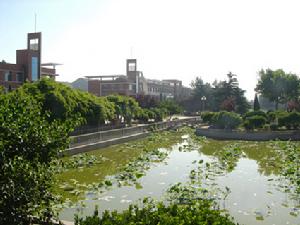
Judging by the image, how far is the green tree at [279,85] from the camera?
4744cm

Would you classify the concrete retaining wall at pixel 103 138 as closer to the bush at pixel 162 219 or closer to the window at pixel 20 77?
the bush at pixel 162 219

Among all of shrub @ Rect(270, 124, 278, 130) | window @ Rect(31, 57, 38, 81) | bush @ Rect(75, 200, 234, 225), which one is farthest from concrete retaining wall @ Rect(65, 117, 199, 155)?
window @ Rect(31, 57, 38, 81)

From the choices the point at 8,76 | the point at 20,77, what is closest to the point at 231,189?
the point at 8,76

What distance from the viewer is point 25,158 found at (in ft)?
16.5

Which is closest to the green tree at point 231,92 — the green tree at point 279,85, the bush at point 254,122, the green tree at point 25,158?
the green tree at point 279,85

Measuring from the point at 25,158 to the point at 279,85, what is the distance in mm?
46996

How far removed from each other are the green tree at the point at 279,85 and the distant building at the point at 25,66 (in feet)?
99.9

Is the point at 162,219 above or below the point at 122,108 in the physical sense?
below

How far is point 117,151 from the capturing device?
1914 cm

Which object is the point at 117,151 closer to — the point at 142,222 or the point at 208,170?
the point at 208,170

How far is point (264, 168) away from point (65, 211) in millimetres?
9066

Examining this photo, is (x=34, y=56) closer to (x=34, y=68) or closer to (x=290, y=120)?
(x=34, y=68)

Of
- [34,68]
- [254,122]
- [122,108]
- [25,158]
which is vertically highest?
[34,68]

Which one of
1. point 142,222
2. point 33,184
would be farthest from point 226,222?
point 33,184
